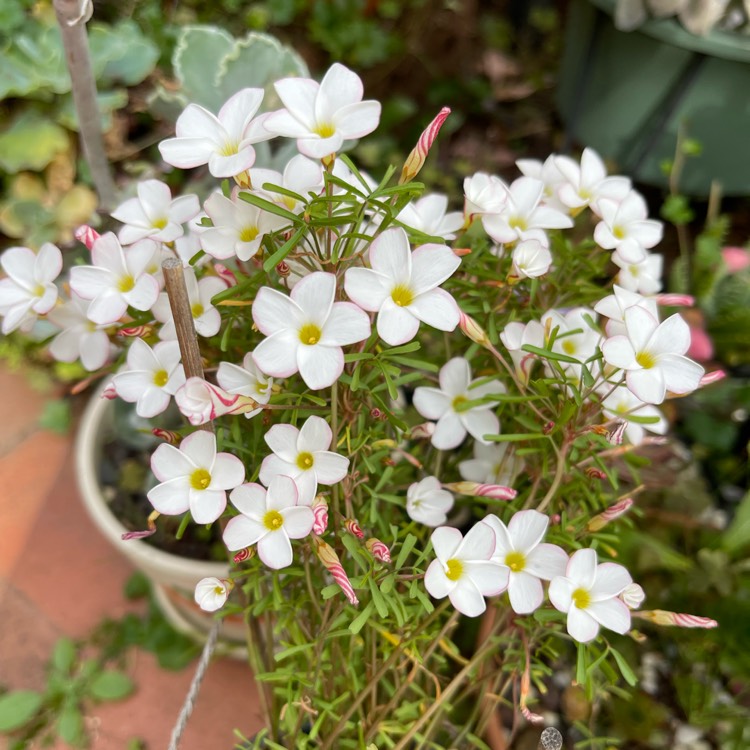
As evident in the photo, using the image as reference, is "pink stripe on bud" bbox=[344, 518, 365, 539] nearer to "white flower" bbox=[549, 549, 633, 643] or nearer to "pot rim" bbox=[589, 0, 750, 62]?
"white flower" bbox=[549, 549, 633, 643]

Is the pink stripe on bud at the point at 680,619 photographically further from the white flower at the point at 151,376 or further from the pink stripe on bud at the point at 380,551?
the white flower at the point at 151,376

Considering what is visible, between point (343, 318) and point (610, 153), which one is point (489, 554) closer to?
point (343, 318)

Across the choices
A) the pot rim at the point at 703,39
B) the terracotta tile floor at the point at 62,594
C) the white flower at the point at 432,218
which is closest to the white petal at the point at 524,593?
the white flower at the point at 432,218

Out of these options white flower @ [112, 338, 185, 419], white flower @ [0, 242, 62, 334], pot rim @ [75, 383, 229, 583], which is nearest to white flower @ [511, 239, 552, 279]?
white flower @ [112, 338, 185, 419]

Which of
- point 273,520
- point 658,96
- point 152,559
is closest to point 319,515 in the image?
point 273,520

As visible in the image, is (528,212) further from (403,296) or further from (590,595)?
(590,595)

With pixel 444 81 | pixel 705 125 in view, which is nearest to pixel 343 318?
pixel 705 125
